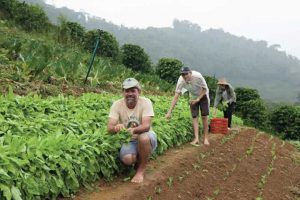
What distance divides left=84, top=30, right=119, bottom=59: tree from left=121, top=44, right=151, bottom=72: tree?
591 mm

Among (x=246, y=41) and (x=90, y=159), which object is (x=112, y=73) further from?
(x=246, y=41)

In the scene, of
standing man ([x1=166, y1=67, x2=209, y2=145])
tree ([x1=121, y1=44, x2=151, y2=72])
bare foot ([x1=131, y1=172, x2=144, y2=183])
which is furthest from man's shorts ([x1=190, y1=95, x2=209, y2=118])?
tree ([x1=121, y1=44, x2=151, y2=72])

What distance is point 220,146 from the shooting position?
1021cm

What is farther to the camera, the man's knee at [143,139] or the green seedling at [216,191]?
the green seedling at [216,191]

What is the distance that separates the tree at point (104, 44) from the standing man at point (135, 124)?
20112 millimetres

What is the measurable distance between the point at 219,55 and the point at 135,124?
132 metres

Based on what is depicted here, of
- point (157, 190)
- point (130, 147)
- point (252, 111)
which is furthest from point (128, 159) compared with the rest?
point (252, 111)

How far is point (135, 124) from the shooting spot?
6293mm

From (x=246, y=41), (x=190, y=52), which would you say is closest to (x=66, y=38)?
(x=190, y=52)

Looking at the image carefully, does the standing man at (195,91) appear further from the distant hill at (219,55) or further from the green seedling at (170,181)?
the distant hill at (219,55)

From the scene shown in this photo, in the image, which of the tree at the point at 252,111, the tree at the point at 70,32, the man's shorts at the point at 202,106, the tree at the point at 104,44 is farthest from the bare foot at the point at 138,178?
the tree at the point at 104,44

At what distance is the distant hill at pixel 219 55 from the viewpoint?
104 meters

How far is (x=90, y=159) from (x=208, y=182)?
7.26 feet

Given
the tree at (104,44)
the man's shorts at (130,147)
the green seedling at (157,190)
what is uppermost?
the tree at (104,44)
